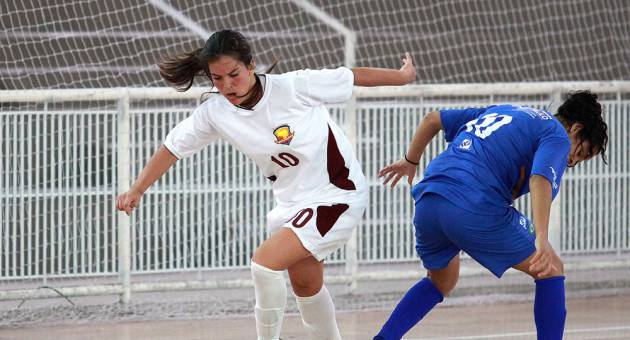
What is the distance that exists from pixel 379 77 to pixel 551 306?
1.18 metres

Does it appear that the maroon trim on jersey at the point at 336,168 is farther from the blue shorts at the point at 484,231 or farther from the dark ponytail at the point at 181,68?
the dark ponytail at the point at 181,68

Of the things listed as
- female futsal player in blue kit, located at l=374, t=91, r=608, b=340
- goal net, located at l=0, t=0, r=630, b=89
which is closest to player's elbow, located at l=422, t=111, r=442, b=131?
female futsal player in blue kit, located at l=374, t=91, r=608, b=340

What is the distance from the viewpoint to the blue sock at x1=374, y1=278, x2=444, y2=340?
4.99 m

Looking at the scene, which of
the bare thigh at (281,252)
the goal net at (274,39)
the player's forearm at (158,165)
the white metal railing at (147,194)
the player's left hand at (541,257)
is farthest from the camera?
the goal net at (274,39)

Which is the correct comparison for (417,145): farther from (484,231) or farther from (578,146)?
(578,146)

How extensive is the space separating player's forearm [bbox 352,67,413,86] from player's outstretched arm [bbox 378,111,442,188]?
1.27 ft

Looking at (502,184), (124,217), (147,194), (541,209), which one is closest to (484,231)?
(502,184)

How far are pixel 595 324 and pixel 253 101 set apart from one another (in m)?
3.34

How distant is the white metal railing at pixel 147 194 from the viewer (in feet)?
25.0

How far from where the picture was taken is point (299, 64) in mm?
11672

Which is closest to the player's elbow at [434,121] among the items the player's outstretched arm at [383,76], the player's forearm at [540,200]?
the player's outstretched arm at [383,76]

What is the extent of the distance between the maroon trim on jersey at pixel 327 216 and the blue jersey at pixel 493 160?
0.40 meters

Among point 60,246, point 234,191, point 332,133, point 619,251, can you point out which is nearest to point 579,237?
point 619,251

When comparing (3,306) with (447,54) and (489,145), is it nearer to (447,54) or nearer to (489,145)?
(489,145)
